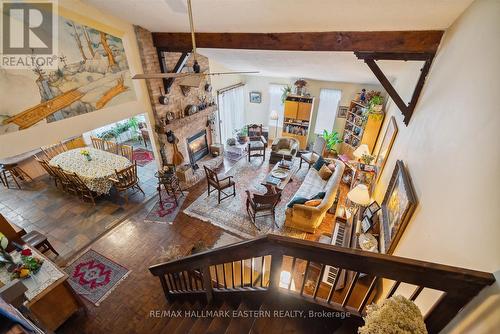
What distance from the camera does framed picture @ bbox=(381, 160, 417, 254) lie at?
6.27 ft

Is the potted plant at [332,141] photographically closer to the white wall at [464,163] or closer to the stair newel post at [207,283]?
the white wall at [464,163]

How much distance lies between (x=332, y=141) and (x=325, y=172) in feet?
6.04

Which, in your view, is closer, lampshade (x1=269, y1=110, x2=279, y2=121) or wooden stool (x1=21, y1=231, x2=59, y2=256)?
wooden stool (x1=21, y1=231, x2=59, y2=256)

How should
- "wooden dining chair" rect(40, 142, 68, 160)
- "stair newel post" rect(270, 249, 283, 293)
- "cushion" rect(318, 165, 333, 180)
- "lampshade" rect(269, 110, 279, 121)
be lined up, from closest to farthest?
"stair newel post" rect(270, 249, 283, 293) → "cushion" rect(318, 165, 333, 180) → "wooden dining chair" rect(40, 142, 68, 160) → "lampshade" rect(269, 110, 279, 121)

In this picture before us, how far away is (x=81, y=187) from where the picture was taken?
4.80m

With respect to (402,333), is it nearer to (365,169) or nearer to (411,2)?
(411,2)

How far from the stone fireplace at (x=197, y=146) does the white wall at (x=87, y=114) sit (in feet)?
5.50

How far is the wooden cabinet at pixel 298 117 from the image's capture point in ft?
22.8

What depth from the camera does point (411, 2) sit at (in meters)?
1.81

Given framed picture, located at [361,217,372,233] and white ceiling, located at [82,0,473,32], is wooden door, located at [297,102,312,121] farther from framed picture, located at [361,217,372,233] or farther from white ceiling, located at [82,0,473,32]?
framed picture, located at [361,217,372,233]

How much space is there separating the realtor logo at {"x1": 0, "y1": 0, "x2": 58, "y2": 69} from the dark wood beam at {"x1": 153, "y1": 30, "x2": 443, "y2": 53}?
1847mm

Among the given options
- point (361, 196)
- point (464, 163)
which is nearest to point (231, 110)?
point (361, 196)

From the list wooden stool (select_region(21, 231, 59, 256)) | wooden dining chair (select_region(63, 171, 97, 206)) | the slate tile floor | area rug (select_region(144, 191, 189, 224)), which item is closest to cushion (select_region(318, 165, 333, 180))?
area rug (select_region(144, 191, 189, 224))

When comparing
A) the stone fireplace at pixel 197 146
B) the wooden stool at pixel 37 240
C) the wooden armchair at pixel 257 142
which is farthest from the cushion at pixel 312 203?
the wooden stool at pixel 37 240
